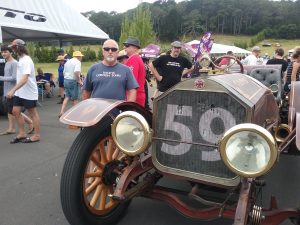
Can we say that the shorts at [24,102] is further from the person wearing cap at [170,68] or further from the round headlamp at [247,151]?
the round headlamp at [247,151]

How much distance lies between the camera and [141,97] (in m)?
4.61

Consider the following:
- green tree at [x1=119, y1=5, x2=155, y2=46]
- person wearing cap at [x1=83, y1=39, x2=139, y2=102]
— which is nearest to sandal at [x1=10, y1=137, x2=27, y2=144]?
person wearing cap at [x1=83, y1=39, x2=139, y2=102]

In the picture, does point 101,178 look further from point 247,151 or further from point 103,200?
point 247,151

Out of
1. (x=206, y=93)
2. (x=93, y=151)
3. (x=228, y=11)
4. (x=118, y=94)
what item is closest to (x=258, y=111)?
(x=206, y=93)

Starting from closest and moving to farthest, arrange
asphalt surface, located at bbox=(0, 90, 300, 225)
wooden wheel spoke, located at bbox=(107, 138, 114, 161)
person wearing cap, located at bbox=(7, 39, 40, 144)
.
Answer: wooden wheel spoke, located at bbox=(107, 138, 114, 161) → asphalt surface, located at bbox=(0, 90, 300, 225) → person wearing cap, located at bbox=(7, 39, 40, 144)

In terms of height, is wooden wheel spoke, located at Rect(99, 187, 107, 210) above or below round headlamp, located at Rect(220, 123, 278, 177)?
below

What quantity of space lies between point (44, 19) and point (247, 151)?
1038 cm

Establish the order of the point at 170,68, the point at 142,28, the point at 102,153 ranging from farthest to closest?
1. the point at 142,28
2. the point at 170,68
3. the point at 102,153

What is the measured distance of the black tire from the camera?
8.18 feet

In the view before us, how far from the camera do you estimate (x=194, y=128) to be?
245 cm

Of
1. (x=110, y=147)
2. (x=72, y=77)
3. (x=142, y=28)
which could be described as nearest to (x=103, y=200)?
(x=110, y=147)

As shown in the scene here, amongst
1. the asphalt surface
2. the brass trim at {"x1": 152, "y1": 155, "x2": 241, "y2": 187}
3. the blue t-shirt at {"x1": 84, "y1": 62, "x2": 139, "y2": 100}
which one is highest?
the blue t-shirt at {"x1": 84, "y1": 62, "x2": 139, "y2": 100}

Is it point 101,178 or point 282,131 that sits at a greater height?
point 282,131

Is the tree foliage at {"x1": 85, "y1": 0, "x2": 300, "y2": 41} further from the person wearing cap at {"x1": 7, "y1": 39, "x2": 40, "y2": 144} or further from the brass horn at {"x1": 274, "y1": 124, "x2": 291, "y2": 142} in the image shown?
the brass horn at {"x1": 274, "y1": 124, "x2": 291, "y2": 142}
